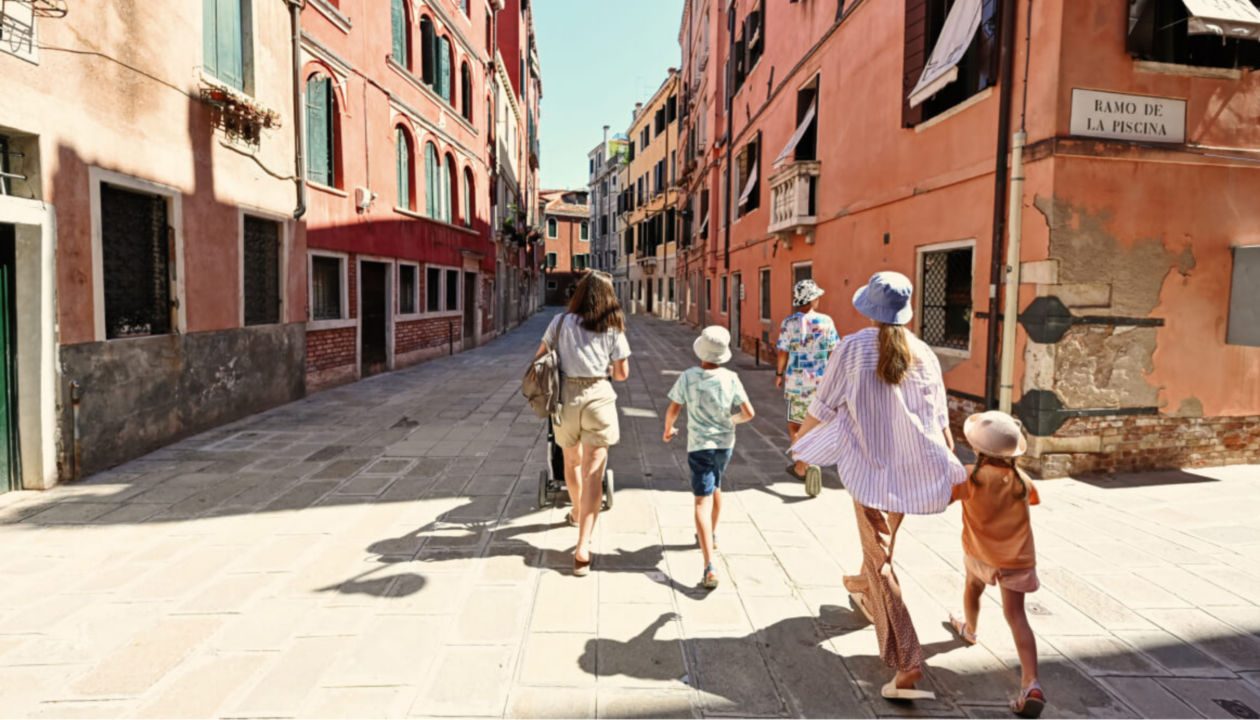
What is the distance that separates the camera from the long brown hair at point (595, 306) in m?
3.75

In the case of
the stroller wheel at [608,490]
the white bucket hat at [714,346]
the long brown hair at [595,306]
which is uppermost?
the long brown hair at [595,306]

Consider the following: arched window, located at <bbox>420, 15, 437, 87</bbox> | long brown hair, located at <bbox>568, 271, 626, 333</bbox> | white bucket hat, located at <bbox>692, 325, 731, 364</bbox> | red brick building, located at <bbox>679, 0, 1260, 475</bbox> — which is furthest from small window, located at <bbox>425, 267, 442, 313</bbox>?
white bucket hat, located at <bbox>692, 325, 731, 364</bbox>

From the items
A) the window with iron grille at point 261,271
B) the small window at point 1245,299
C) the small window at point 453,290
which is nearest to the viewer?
the small window at point 1245,299

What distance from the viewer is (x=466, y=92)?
17.1 metres

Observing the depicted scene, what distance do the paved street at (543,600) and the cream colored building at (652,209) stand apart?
24.4 m

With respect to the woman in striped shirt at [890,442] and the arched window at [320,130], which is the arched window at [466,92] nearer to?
the arched window at [320,130]

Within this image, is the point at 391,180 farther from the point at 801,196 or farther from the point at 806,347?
the point at 806,347

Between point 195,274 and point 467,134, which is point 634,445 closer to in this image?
point 195,274

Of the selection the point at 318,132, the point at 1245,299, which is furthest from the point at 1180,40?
the point at 318,132

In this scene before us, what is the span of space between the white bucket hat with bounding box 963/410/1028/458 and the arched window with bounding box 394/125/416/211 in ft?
40.4

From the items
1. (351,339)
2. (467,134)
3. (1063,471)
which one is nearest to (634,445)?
(1063,471)

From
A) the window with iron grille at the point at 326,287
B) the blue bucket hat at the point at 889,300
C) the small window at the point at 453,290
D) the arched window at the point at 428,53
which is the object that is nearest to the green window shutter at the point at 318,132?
the window with iron grille at the point at 326,287

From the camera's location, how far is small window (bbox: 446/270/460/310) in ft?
52.0

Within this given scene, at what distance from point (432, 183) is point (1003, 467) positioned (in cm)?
1405
